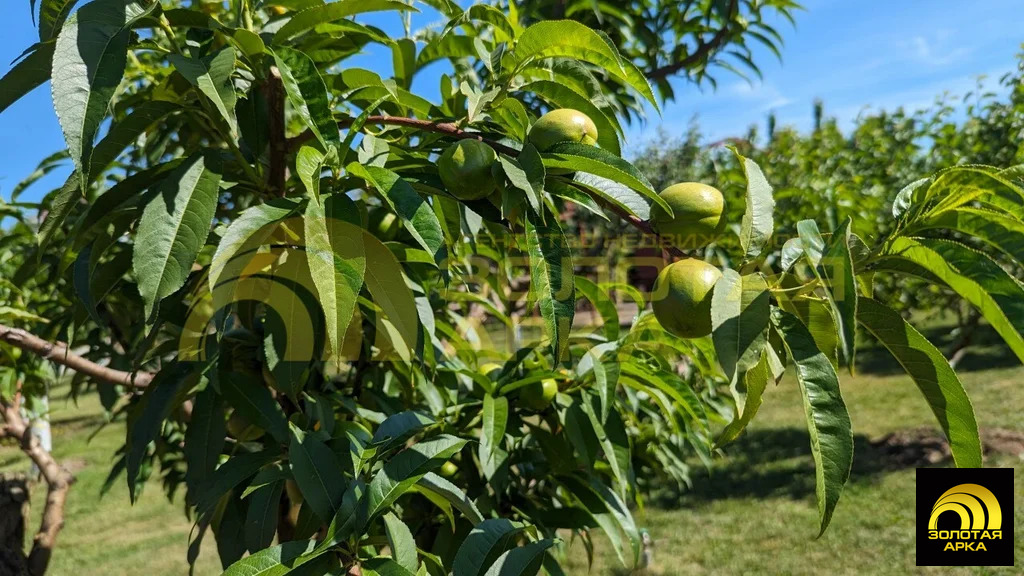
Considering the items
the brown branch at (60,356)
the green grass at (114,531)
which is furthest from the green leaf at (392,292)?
the green grass at (114,531)

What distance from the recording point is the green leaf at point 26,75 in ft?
2.75

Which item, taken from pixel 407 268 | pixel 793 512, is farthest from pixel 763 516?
pixel 407 268

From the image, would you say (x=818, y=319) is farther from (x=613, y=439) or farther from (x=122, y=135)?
(x=122, y=135)

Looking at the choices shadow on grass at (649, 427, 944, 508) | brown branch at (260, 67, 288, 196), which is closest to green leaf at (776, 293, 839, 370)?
brown branch at (260, 67, 288, 196)

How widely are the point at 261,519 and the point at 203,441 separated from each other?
213 millimetres

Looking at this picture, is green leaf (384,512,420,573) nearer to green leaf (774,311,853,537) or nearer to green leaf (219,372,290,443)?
green leaf (219,372,290,443)

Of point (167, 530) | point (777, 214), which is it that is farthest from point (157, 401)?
point (167, 530)

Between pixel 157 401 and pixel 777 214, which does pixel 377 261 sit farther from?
pixel 777 214

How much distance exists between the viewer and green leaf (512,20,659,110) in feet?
2.82

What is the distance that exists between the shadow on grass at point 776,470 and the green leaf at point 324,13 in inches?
212

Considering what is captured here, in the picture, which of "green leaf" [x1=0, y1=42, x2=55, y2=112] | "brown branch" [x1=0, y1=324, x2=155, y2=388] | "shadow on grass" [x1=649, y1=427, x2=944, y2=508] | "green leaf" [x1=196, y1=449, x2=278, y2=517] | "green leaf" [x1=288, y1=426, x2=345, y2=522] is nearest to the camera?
"green leaf" [x1=0, y1=42, x2=55, y2=112]

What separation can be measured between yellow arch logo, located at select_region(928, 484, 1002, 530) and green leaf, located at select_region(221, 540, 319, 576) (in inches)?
103

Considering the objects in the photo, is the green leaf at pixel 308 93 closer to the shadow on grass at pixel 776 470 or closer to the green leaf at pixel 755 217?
the green leaf at pixel 755 217

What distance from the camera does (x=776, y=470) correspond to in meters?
6.35
